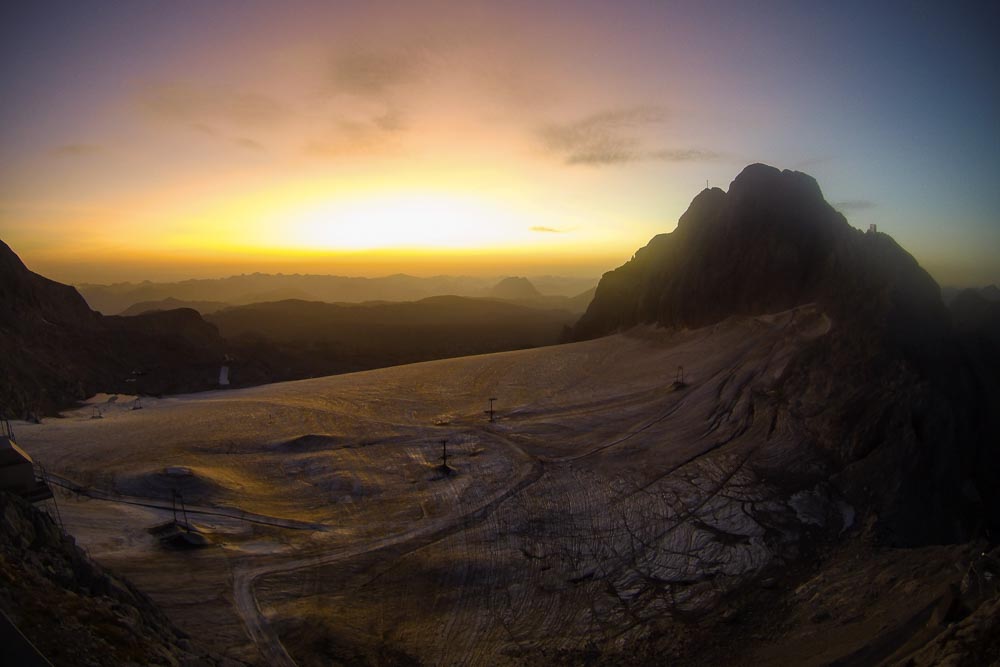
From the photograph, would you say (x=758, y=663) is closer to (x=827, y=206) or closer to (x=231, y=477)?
(x=231, y=477)

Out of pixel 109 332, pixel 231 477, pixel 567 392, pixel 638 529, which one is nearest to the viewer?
pixel 638 529

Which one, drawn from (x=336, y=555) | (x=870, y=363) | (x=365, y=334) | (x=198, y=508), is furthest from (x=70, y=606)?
(x=365, y=334)

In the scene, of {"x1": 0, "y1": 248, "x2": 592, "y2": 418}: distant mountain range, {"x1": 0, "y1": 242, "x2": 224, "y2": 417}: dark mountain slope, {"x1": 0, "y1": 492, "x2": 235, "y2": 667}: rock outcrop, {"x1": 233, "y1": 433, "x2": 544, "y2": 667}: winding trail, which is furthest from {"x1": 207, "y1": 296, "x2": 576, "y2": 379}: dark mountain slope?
{"x1": 0, "y1": 492, "x2": 235, "y2": 667}: rock outcrop

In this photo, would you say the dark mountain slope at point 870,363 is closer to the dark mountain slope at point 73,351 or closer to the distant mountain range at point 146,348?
the distant mountain range at point 146,348

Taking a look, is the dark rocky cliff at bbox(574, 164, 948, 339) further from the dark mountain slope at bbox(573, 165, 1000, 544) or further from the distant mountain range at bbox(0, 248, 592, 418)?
the distant mountain range at bbox(0, 248, 592, 418)

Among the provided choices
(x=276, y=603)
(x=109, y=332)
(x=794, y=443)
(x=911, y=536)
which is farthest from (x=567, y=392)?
(x=109, y=332)

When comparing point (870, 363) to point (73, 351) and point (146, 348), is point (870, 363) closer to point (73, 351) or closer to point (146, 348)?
point (73, 351)

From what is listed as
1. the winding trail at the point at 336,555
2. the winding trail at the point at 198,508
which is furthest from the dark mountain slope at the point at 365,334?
the winding trail at the point at 336,555
